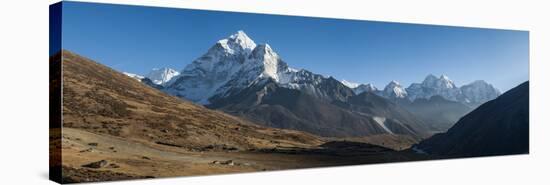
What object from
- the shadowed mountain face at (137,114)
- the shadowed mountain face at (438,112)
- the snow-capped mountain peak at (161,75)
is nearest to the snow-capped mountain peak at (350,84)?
the shadowed mountain face at (438,112)

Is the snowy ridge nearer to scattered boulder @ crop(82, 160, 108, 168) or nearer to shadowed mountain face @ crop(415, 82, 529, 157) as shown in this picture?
scattered boulder @ crop(82, 160, 108, 168)

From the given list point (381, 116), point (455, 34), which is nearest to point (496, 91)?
point (455, 34)

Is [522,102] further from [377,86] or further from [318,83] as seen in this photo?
[318,83]

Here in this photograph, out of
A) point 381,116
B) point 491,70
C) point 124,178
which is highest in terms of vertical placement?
point 491,70

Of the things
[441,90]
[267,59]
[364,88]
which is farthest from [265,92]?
[441,90]

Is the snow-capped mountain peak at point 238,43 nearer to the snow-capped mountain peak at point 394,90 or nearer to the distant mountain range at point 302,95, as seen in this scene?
the distant mountain range at point 302,95

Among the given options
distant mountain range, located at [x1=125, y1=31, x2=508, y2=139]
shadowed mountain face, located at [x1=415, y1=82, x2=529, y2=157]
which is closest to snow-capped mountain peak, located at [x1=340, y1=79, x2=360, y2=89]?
distant mountain range, located at [x1=125, y1=31, x2=508, y2=139]
